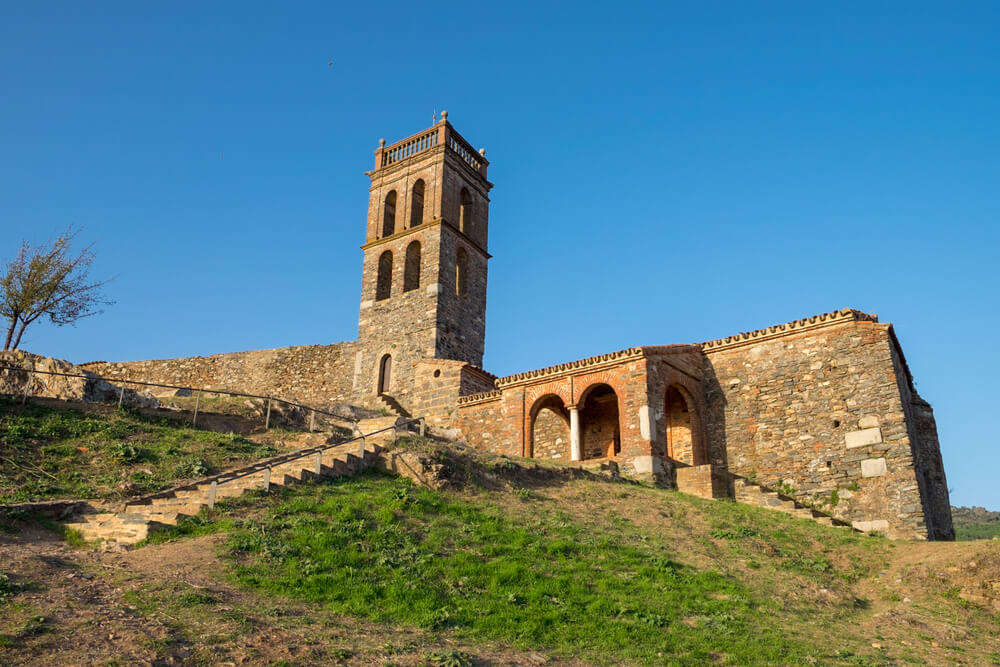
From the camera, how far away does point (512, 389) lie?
3034cm

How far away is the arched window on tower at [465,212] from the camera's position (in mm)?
40594

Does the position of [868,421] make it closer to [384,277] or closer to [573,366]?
[573,366]

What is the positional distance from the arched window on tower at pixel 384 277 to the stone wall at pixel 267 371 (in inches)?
118

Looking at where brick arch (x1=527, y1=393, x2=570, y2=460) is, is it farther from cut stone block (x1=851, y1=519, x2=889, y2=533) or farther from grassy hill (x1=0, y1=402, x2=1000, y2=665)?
cut stone block (x1=851, y1=519, x2=889, y2=533)

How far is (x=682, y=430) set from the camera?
93.9ft

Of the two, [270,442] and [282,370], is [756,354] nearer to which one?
[270,442]

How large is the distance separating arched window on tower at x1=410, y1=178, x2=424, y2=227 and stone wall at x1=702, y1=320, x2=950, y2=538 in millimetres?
17620

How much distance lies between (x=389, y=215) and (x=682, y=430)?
799 inches

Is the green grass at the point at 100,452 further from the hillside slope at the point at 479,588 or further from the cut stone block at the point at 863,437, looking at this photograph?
the cut stone block at the point at 863,437

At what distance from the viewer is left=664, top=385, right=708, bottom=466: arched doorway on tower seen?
27531mm

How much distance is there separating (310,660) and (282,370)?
3231 centimetres

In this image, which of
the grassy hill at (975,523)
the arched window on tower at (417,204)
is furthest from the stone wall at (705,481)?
the grassy hill at (975,523)

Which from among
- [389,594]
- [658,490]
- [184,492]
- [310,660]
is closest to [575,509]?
[658,490]

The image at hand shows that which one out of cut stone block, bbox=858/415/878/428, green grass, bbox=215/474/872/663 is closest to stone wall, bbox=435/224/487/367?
cut stone block, bbox=858/415/878/428
